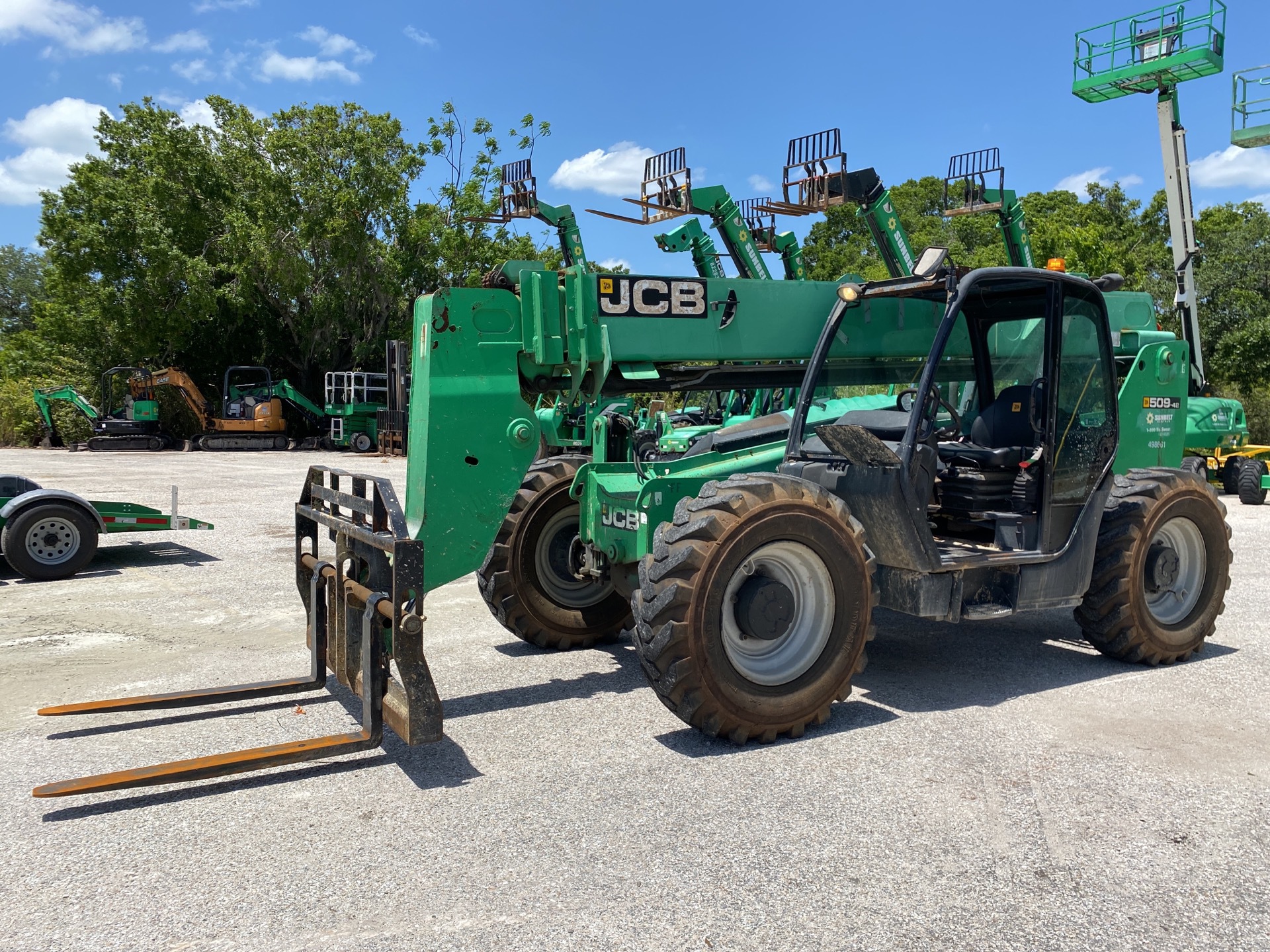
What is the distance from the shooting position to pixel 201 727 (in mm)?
5203

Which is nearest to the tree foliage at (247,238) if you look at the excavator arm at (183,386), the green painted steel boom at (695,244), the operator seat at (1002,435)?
the excavator arm at (183,386)

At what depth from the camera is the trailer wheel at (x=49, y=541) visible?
9469 millimetres

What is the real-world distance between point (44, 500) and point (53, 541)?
41cm

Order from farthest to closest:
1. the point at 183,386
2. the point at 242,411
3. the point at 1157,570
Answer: the point at 242,411
the point at 183,386
the point at 1157,570

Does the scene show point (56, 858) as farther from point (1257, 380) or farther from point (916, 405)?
point (1257, 380)

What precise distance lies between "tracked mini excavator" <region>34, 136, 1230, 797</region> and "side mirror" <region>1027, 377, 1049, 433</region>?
0.05 feet

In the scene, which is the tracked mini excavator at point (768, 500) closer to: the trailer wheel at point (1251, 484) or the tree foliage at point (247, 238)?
the trailer wheel at point (1251, 484)

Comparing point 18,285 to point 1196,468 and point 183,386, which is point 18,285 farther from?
point 1196,468

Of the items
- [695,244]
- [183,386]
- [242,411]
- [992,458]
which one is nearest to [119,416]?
[183,386]

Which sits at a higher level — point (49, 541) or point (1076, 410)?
point (1076, 410)

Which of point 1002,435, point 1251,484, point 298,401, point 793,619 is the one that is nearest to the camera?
point 793,619

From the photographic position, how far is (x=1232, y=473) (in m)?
16.8

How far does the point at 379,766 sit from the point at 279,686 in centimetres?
124

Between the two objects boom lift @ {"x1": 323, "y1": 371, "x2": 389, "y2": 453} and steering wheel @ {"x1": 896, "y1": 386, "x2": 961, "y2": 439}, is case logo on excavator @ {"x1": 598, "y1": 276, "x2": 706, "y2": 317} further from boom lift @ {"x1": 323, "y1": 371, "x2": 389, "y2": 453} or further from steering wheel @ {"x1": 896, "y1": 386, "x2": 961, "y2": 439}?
boom lift @ {"x1": 323, "y1": 371, "x2": 389, "y2": 453}
